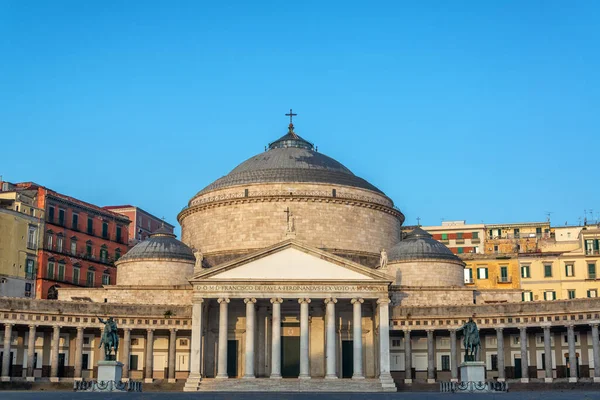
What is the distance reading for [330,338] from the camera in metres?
62.5

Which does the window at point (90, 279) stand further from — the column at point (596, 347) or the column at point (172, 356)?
the column at point (596, 347)

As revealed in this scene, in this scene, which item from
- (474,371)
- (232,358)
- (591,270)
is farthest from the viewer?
(591,270)

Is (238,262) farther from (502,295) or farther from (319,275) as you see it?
(502,295)

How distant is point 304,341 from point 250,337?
12.1 feet

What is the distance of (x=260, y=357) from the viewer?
66562mm

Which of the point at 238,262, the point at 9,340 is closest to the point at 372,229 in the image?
the point at 238,262

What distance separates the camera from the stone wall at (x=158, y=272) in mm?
72875

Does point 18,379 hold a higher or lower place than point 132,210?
lower

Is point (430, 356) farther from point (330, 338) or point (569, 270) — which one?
point (569, 270)

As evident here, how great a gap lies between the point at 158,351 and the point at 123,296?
17.7 feet

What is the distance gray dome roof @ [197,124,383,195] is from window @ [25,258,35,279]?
17231 mm

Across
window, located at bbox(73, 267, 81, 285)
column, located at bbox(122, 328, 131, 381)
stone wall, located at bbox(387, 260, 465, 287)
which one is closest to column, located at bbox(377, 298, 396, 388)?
stone wall, located at bbox(387, 260, 465, 287)

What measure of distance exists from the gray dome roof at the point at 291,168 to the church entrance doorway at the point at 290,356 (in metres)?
14.7

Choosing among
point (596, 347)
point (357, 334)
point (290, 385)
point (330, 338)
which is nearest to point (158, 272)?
point (330, 338)
